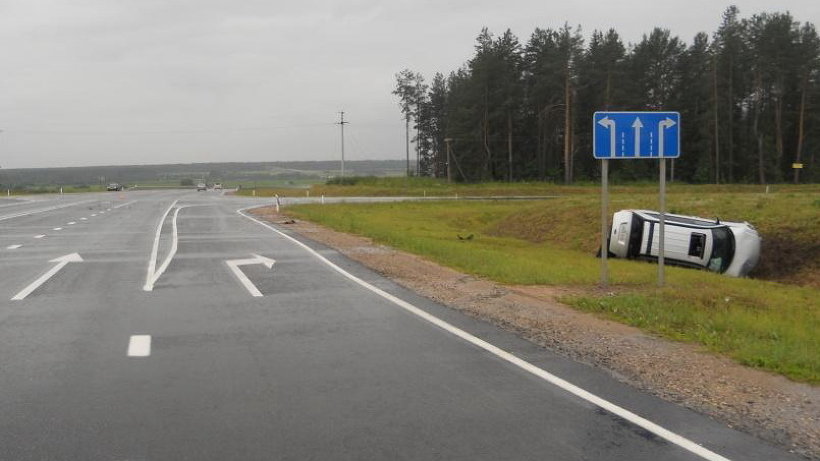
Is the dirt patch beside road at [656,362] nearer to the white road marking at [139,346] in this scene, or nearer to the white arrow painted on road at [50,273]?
the white road marking at [139,346]

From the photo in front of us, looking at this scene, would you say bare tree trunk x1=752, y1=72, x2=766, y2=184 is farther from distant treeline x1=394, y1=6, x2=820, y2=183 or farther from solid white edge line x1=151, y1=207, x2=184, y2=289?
solid white edge line x1=151, y1=207, x2=184, y2=289

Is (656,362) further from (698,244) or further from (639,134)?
(698,244)

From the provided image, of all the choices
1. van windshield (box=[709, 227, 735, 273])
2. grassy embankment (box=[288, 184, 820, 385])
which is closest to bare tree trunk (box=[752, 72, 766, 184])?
grassy embankment (box=[288, 184, 820, 385])

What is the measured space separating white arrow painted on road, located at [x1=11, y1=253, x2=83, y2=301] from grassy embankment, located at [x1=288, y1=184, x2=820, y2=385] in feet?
27.2

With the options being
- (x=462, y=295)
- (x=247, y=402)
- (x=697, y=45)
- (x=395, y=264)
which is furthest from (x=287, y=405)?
(x=697, y=45)

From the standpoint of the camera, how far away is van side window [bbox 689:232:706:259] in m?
21.2

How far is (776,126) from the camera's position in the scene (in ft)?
258

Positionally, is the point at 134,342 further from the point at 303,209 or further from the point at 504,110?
the point at 504,110

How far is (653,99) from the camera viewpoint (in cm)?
8638

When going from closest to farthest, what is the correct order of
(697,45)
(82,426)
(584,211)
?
(82,426)
(584,211)
(697,45)

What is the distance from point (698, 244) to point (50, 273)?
17.3 m

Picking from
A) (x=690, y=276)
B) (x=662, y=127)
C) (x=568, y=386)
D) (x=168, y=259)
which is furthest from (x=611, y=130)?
(x=168, y=259)

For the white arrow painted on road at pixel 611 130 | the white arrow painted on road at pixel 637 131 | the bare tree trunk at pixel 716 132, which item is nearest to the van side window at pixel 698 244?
the white arrow painted on road at pixel 637 131

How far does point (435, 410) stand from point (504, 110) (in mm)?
82147
